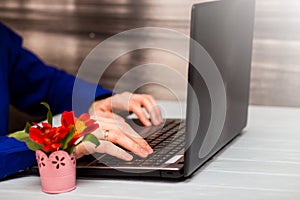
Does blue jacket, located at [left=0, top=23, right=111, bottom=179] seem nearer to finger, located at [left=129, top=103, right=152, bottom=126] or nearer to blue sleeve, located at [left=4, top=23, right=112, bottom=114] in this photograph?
blue sleeve, located at [left=4, top=23, right=112, bottom=114]

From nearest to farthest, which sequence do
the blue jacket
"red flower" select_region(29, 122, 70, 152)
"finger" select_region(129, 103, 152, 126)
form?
"red flower" select_region(29, 122, 70, 152) < "finger" select_region(129, 103, 152, 126) < the blue jacket

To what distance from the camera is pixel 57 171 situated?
1044 mm

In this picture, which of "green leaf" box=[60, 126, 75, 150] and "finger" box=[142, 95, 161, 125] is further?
"finger" box=[142, 95, 161, 125]

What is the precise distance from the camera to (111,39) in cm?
210

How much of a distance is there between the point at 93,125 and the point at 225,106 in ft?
1.14

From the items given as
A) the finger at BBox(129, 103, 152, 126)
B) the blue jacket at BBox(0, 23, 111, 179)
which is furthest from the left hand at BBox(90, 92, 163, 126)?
the blue jacket at BBox(0, 23, 111, 179)

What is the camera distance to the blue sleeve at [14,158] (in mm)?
1139

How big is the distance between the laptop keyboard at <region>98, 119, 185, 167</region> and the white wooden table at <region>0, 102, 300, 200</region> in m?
0.04

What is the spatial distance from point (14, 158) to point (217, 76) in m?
0.41

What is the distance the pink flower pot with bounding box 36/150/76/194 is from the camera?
1.04 meters

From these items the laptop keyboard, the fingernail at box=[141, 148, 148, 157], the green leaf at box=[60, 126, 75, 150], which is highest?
the green leaf at box=[60, 126, 75, 150]

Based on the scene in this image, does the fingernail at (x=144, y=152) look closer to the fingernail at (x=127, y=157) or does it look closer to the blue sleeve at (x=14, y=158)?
the fingernail at (x=127, y=157)

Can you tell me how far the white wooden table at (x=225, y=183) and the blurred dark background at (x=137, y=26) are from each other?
574 millimetres

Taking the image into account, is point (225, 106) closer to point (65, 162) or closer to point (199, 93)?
point (199, 93)
